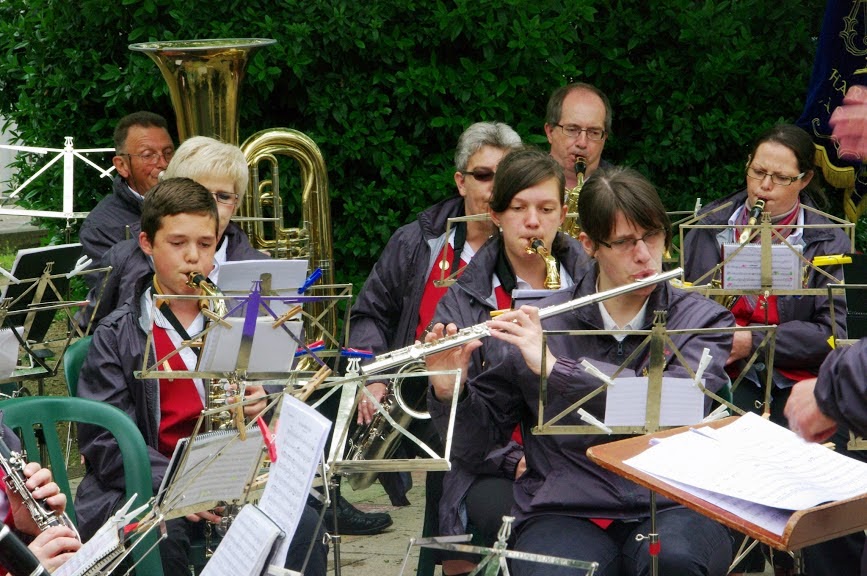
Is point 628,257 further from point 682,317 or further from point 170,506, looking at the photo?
point 170,506

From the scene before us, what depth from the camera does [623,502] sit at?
3.01 m

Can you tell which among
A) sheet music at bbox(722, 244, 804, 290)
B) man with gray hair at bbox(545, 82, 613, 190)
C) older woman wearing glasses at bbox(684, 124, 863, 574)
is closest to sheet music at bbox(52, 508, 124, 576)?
sheet music at bbox(722, 244, 804, 290)

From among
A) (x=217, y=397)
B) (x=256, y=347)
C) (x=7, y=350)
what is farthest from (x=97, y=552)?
(x=7, y=350)

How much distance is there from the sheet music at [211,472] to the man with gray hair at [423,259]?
1627 mm

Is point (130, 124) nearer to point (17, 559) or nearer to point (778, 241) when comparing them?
point (778, 241)

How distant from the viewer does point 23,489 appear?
8.41 ft

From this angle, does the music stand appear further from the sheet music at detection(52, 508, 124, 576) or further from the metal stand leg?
the sheet music at detection(52, 508, 124, 576)

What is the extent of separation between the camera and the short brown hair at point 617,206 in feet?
10.3

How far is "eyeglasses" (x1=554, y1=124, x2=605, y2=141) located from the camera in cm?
489

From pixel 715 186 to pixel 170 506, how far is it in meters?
4.16

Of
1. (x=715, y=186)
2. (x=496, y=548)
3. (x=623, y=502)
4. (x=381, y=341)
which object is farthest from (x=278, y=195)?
(x=496, y=548)

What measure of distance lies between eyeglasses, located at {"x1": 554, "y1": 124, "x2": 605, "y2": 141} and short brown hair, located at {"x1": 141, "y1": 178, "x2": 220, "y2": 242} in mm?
1764

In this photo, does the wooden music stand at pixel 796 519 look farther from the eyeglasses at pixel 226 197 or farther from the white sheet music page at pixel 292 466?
the eyeglasses at pixel 226 197

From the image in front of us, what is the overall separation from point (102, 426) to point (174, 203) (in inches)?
31.4
